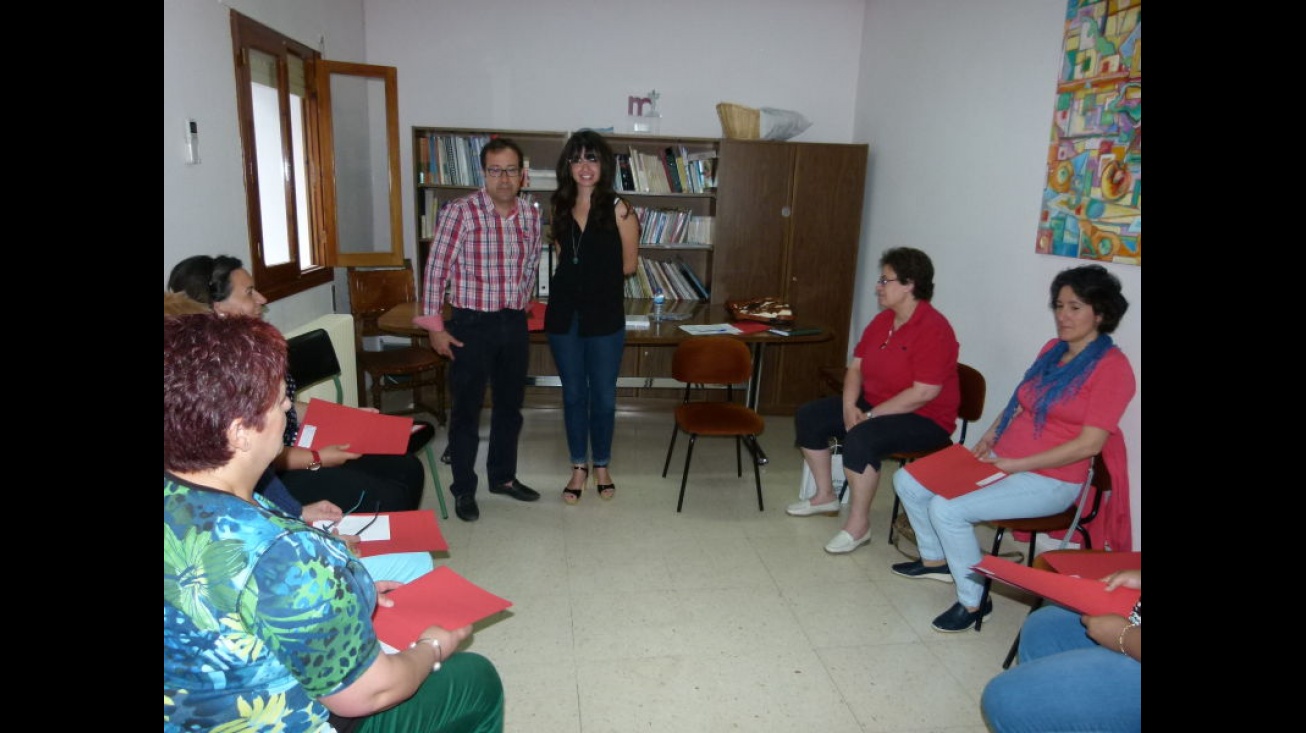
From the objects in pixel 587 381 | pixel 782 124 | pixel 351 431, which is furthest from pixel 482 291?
pixel 782 124

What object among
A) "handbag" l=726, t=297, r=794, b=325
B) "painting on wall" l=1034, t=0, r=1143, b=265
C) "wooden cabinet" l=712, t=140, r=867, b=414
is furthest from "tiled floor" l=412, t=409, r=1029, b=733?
"wooden cabinet" l=712, t=140, r=867, b=414

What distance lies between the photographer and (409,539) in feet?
5.78

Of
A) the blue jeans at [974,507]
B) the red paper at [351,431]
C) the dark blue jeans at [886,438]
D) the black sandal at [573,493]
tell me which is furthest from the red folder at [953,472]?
the red paper at [351,431]

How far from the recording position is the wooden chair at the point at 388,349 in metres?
4.07

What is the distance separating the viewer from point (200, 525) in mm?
909

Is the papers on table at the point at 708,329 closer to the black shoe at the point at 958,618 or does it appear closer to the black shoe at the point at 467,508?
the black shoe at the point at 467,508

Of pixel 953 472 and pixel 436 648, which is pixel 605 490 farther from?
pixel 436 648

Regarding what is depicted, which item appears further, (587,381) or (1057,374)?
(587,381)

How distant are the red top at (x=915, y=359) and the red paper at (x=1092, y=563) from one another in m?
1.05

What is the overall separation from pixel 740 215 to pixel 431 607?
3625 mm

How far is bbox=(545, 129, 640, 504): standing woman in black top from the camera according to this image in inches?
115

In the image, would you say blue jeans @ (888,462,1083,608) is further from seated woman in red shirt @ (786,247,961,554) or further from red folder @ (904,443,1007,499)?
seated woman in red shirt @ (786,247,961,554)
